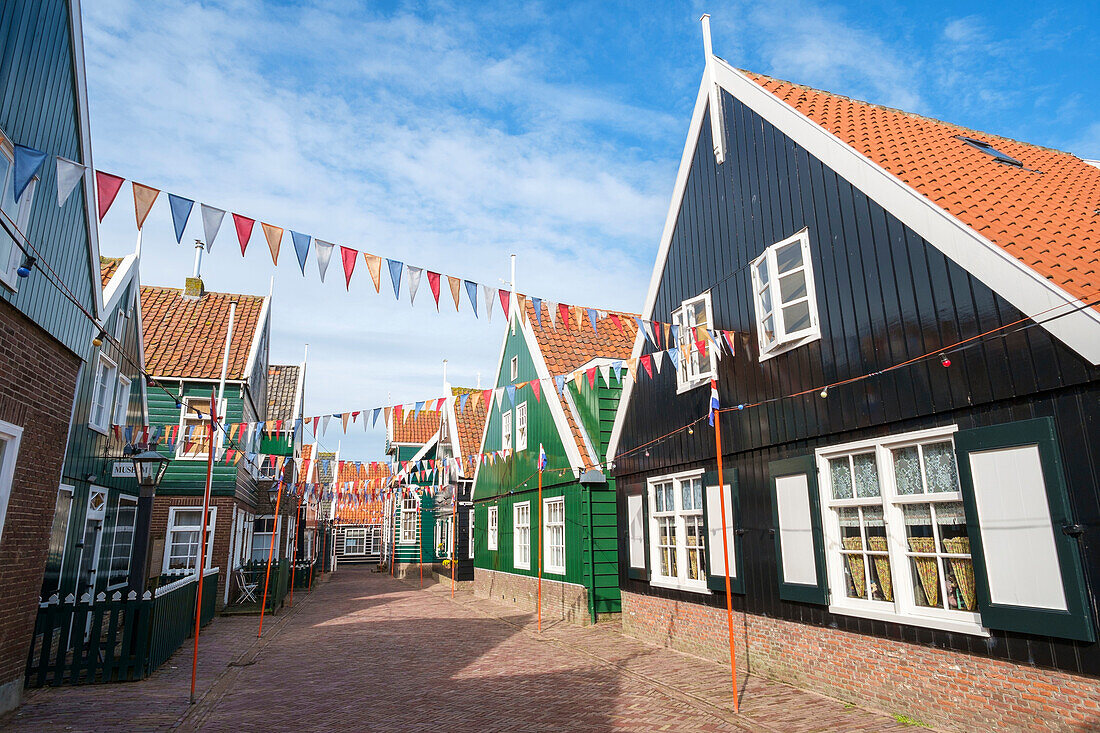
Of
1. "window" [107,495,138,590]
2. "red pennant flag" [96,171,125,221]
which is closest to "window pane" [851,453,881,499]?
"red pennant flag" [96,171,125,221]

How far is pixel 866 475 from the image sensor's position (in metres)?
7.58

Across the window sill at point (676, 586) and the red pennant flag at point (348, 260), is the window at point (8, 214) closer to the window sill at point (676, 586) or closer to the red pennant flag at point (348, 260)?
the red pennant flag at point (348, 260)

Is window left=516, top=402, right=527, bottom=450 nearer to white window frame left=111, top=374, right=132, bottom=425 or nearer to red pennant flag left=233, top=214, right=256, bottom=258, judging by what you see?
white window frame left=111, top=374, right=132, bottom=425

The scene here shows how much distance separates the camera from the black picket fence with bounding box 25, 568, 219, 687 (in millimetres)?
8812

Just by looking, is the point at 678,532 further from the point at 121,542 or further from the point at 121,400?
the point at 121,542

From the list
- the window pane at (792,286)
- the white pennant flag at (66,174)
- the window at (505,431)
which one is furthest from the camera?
the window at (505,431)

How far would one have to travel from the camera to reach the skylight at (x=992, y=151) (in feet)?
30.9

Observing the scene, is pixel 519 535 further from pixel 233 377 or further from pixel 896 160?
pixel 896 160

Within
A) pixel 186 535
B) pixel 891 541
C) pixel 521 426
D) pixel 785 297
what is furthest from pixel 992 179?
pixel 186 535

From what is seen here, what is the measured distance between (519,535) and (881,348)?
526 inches

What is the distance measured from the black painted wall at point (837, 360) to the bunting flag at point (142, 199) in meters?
7.47

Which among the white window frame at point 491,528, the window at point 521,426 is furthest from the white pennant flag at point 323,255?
the white window frame at point 491,528

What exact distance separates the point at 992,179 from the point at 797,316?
9.36ft

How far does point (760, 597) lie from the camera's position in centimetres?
910
